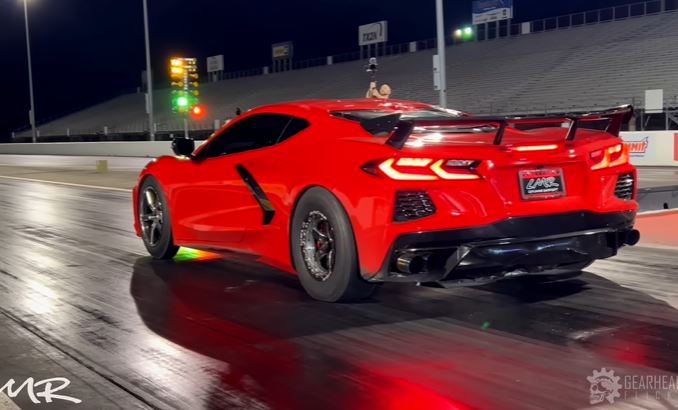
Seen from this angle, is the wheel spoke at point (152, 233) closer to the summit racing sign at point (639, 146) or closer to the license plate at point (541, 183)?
the license plate at point (541, 183)

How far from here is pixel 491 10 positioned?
5516 centimetres

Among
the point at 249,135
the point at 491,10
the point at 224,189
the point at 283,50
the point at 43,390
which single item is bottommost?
the point at 43,390

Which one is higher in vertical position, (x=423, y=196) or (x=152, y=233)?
(x=423, y=196)

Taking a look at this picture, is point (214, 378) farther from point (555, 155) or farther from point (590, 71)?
point (590, 71)

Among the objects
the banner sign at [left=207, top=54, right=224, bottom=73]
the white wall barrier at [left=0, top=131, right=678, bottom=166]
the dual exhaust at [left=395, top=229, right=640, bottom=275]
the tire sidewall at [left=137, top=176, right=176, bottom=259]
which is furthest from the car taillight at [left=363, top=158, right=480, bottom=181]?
the banner sign at [left=207, top=54, right=224, bottom=73]

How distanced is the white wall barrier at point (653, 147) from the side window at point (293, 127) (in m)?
19.3

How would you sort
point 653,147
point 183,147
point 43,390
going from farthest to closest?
1. point 653,147
2. point 183,147
3. point 43,390

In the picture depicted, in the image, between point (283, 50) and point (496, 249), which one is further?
point (283, 50)

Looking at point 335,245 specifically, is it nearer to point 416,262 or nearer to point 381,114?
point 416,262

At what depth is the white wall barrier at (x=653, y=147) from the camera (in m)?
23.3

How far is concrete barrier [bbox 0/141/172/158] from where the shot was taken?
39.2m

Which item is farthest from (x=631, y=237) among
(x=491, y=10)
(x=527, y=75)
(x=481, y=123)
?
(x=491, y=10)

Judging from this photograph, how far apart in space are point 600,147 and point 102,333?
3509 mm

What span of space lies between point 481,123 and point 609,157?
3.88 feet
